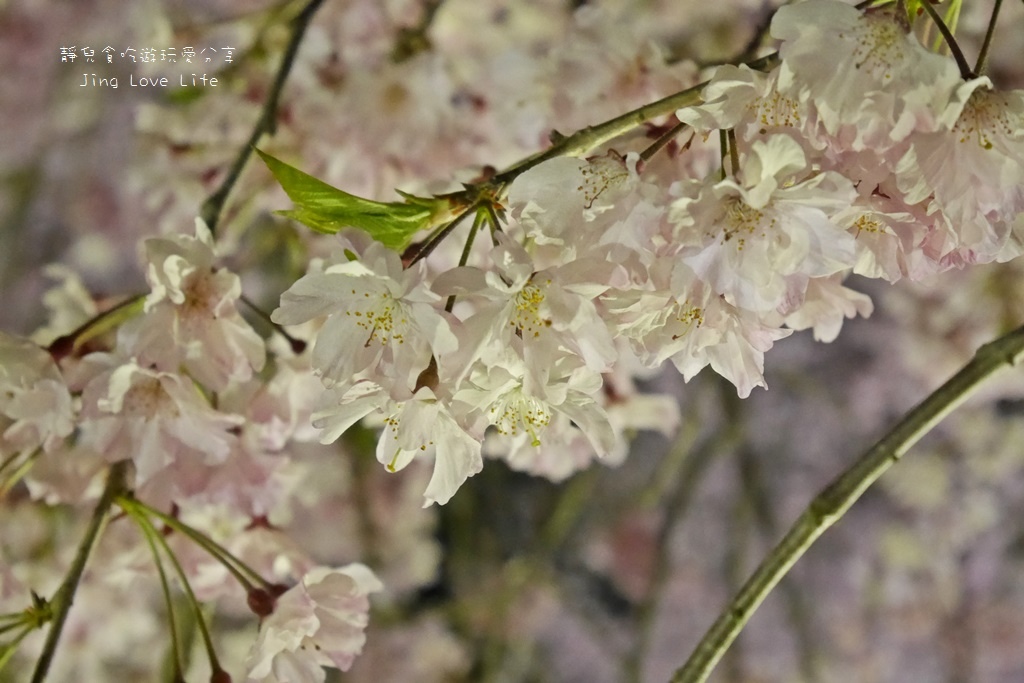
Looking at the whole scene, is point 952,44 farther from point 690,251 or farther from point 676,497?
point 676,497

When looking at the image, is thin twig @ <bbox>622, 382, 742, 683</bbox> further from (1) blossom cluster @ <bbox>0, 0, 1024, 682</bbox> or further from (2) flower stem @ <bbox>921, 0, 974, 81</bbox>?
(2) flower stem @ <bbox>921, 0, 974, 81</bbox>

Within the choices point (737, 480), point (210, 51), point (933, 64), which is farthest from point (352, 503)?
point (933, 64)

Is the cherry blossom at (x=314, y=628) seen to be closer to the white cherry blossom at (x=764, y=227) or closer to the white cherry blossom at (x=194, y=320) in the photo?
the white cherry blossom at (x=194, y=320)

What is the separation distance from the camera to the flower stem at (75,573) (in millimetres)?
541

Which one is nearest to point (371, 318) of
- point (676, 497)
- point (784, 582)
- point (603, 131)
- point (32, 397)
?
point (603, 131)

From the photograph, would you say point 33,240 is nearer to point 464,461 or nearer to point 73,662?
point 73,662

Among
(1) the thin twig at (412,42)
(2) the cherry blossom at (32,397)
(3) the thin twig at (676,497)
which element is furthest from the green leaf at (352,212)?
(3) the thin twig at (676,497)

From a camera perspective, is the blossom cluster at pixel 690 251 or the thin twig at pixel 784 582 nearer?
the blossom cluster at pixel 690 251

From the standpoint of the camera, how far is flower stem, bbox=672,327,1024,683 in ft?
1.82

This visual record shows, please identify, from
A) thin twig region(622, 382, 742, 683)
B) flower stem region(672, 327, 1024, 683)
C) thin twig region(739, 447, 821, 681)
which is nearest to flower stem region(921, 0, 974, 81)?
flower stem region(672, 327, 1024, 683)

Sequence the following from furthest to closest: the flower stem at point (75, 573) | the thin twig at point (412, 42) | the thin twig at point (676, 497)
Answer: the thin twig at point (676, 497) → the thin twig at point (412, 42) → the flower stem at point (75, 573)

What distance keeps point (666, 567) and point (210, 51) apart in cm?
115

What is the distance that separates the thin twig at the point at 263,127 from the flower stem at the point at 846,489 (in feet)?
1.52

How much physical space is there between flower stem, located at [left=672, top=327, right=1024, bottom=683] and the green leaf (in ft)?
1.08
